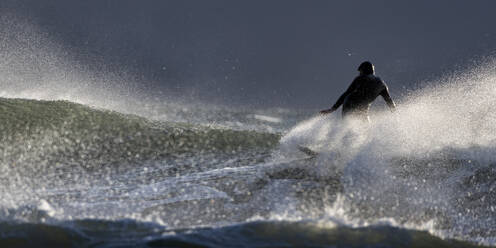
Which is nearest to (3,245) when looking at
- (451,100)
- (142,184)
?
(142,184)

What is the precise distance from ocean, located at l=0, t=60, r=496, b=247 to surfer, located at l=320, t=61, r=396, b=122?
1.20 ft

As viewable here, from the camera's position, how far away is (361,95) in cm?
1411

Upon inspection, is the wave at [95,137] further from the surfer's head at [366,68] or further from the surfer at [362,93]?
the surfer's head at [366,68]

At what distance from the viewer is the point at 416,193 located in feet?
35.9

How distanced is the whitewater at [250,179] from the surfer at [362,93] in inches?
15.1

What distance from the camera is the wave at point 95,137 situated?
1425 cm

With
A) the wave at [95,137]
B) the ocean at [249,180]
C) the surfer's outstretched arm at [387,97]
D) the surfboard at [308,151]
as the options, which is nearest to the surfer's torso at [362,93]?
the surfer's outstretched arm at [387,97]

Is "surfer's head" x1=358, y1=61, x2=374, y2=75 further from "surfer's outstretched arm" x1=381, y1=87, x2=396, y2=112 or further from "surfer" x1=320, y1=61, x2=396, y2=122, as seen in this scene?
"surfer's outstretched arm" x1=381, y1=87, x2=396, y2=112

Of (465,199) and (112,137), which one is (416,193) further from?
(112,137)

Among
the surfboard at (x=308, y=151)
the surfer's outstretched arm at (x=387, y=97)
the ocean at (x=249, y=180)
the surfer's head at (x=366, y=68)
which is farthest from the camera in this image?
the surfer's outstretched arm at (x=387, y=97)

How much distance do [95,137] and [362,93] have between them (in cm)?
674

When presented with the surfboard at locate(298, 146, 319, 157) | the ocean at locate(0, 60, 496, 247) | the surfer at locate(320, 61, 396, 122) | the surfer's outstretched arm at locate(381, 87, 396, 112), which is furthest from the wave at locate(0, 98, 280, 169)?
the surfer's outstretched arm at locate(381, 87, 396, 112)

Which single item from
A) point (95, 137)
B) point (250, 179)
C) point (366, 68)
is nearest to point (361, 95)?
point (366, 68)

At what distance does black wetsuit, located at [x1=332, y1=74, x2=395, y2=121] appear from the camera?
Result: 14.1 meters
